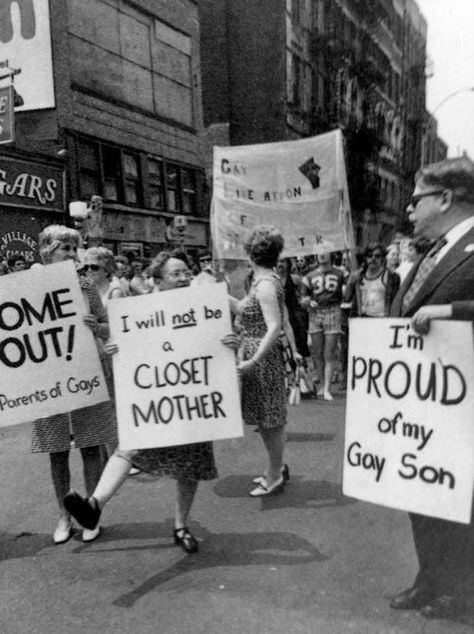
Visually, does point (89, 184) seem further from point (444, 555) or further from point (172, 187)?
point (444, 555)

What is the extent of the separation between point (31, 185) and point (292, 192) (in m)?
11.5

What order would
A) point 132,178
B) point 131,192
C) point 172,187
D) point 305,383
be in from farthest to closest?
point 172,187 < point 131,192 < point 132,178 < point 305,383

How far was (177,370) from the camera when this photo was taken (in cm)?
359

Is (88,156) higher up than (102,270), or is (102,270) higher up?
(88,156)

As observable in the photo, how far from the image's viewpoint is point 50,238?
156 inches

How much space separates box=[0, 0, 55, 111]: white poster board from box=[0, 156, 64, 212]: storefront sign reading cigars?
6.43ft

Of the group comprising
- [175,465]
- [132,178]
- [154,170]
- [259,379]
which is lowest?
[175,465]

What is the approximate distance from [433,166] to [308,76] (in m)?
33.0

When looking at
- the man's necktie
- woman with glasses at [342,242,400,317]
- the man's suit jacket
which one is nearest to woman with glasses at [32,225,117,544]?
the man's necktie

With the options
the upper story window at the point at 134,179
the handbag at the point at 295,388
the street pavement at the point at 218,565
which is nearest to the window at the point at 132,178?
the upper story window at the point at 134,179

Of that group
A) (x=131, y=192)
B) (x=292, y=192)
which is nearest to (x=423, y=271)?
(x=292, y=192)

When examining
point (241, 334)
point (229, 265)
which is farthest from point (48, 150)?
point (241, 334)

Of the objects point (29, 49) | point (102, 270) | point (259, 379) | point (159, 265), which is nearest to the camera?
point (159, 265)

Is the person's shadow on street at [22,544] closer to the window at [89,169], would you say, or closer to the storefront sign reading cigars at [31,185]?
the storefront sign reading cigars at [31,185]
